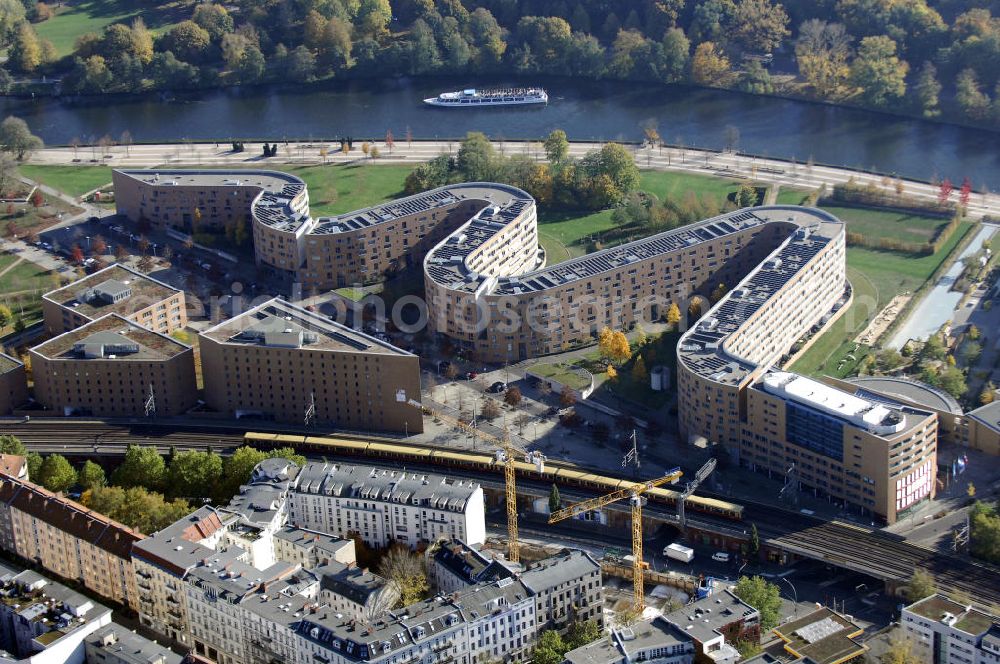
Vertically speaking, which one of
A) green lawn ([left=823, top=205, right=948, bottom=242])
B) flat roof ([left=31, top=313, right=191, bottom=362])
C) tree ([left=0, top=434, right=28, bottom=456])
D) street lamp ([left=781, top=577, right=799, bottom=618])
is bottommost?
street lamp ([left=781, top=577, right=799, bottom=618])

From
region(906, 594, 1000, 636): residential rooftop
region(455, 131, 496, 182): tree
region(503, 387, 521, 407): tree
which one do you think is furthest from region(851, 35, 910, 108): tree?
region(906, 594, 1000, 636): residential rooftop

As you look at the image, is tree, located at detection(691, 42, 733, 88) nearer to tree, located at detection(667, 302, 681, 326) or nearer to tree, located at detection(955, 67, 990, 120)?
tree, located at detection(955, 67, 990, 120)

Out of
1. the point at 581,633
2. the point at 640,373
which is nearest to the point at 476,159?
the point at 640,373

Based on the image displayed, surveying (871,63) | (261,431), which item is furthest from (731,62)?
(261,431)

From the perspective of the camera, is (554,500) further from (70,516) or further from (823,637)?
(70,516)

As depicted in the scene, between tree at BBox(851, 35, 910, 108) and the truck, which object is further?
tree at BBox(851, 35, 910, 108)

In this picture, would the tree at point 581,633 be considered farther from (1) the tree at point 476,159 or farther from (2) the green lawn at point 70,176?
(2) the green lawn at point 70,176

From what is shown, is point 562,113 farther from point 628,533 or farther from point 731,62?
point 628,533
